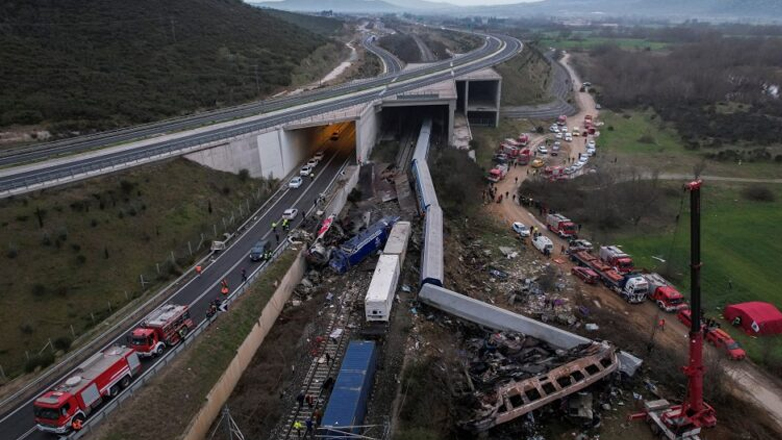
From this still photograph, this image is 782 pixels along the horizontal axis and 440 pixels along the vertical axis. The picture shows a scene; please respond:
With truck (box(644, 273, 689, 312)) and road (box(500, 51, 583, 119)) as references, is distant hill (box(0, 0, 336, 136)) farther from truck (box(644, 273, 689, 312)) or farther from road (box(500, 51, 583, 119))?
truck (box(644, 273, 689, 312))

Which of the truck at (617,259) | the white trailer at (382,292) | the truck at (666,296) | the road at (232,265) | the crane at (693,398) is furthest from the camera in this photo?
the truck at (617,259)

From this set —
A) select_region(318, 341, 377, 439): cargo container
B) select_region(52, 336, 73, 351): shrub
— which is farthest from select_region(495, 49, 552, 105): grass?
select_region(52, 336, 73, 351): shrub

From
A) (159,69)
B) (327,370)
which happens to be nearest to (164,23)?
(159,69)

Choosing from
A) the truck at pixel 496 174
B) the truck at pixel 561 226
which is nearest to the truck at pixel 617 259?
the truck at pixel 561 226

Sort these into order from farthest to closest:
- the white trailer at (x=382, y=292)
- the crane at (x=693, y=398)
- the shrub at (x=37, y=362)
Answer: the white trailer at (x=382, y=292), the shrub at (x=37, y=362), the crane at (x=693, y=398)

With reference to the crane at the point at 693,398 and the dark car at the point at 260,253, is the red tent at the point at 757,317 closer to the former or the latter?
the crane at the point at 693,398

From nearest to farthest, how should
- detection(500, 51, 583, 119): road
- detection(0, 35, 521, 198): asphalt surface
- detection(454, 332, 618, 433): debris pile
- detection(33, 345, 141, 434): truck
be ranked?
detection(33, 345, 141, 434): truck
detection(454, 332, 618, 433): debris pile
detection(0, 35, 521, 198): asphalt surface
detection(500, 51, 583, 119): road

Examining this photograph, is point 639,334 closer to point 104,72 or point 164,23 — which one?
point 104,72
